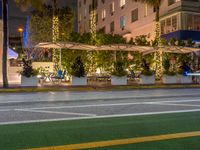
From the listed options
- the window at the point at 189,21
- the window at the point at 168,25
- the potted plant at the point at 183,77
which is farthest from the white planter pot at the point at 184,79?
the window at the point at 168,25

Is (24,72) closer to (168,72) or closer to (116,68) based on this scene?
(116,68)

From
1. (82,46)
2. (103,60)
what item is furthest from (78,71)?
(103,60)

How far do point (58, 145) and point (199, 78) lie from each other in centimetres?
2468

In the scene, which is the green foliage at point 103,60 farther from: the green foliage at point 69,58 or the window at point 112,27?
the window at point 112,27

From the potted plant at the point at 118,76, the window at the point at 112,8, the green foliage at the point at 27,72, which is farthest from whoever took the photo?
the window at the point at 112,8

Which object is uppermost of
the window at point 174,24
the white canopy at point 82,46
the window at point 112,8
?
the window at point 112,8

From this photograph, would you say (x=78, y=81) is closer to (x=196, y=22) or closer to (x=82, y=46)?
(x=82, y=46)

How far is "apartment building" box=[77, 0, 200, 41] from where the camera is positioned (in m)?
40.9

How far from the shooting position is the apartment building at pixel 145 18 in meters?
40.9

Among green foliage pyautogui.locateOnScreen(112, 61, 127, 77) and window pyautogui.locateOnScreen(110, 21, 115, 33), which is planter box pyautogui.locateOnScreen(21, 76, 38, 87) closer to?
green foliage pyautogui.locateOnScreen(112, 61, 127, 77)

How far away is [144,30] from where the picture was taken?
50.8m

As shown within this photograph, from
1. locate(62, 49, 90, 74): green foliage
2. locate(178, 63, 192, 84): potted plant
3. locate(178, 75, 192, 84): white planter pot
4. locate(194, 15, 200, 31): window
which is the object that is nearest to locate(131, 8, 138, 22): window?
locate(194, 15, 200, 31): window

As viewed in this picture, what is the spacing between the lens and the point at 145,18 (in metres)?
49.7

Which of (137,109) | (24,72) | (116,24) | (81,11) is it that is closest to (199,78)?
(24,72)
